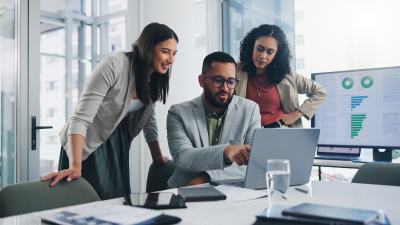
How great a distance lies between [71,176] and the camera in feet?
4.07

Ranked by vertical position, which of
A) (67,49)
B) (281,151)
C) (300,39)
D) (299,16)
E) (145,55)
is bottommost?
(281,151)

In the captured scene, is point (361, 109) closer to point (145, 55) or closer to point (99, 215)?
point (145, 55)

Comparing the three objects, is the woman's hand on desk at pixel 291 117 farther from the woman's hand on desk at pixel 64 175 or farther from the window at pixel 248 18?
the woman's hand on desk at pixel 64 175

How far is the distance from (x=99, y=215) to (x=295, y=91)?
2213mm

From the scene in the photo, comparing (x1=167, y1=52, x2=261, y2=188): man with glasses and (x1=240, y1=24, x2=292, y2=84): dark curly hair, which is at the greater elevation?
(x1=240, y1=24, x2=292, y2=84): dark curly hair

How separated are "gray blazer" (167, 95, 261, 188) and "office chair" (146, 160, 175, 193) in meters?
0.22

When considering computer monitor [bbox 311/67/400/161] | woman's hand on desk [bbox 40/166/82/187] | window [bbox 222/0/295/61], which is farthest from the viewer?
window [bbox 222/0/295/61]

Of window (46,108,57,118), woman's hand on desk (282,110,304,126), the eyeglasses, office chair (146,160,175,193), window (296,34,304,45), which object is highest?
window (296,34,304,45)

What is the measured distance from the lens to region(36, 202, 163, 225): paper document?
2.39 feet

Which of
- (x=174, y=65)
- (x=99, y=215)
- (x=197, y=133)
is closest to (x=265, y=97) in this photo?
(x=197, y=133)

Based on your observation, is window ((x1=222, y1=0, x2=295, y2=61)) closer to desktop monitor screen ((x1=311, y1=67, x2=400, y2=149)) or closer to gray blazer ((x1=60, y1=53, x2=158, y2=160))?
desktop monitor screen ((x1=311, y1=67, x2=400, y2=149))

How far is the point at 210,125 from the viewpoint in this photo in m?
1.77

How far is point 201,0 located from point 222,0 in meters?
0.26

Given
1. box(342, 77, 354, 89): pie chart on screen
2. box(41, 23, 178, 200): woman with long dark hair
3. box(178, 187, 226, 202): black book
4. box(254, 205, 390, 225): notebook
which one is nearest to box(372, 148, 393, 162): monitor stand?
box(342, 77, 354, 89): pie chart on screen
